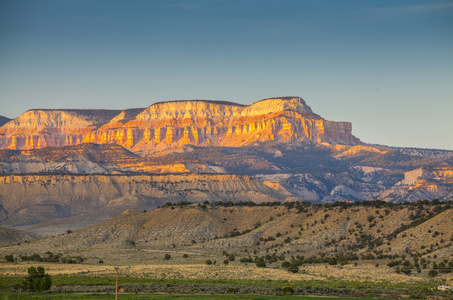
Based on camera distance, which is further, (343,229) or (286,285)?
(343,229)

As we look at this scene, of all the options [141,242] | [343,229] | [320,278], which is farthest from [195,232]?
[320,278]

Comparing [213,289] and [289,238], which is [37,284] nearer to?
[213,289]

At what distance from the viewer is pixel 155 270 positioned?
10150 cm

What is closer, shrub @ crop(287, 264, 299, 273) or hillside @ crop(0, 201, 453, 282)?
shrub @ crop(287, 264, 299, 273)

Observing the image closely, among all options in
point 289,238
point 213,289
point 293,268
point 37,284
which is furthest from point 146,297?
point 289,238

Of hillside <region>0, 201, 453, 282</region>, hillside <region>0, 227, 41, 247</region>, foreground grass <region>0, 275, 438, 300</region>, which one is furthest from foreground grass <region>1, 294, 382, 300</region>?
hillside <region>0, 227, 41, 247</region>

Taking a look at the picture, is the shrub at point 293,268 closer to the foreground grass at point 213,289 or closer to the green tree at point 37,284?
the foreground grass at point 213,289

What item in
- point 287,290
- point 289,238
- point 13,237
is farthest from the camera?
point 13,237

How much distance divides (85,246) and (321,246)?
48174 millimetres

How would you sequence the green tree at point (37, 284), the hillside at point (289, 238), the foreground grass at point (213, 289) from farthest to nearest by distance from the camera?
the hillside at point (289, 238), the green tree at point (37, 284), the foreground grass at point (213, 289)

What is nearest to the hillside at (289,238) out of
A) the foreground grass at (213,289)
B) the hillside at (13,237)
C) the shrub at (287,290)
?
the foreground grass at (213,289)

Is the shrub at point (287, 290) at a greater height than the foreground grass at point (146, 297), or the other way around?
the shrub at point (287, 290)

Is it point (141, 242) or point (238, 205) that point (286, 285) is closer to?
point (141, 242)

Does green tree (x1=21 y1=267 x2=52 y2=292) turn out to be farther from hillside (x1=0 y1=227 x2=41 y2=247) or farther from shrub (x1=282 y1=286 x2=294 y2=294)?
hillside (x1=0 y1=227 x2=41 y2=247)
